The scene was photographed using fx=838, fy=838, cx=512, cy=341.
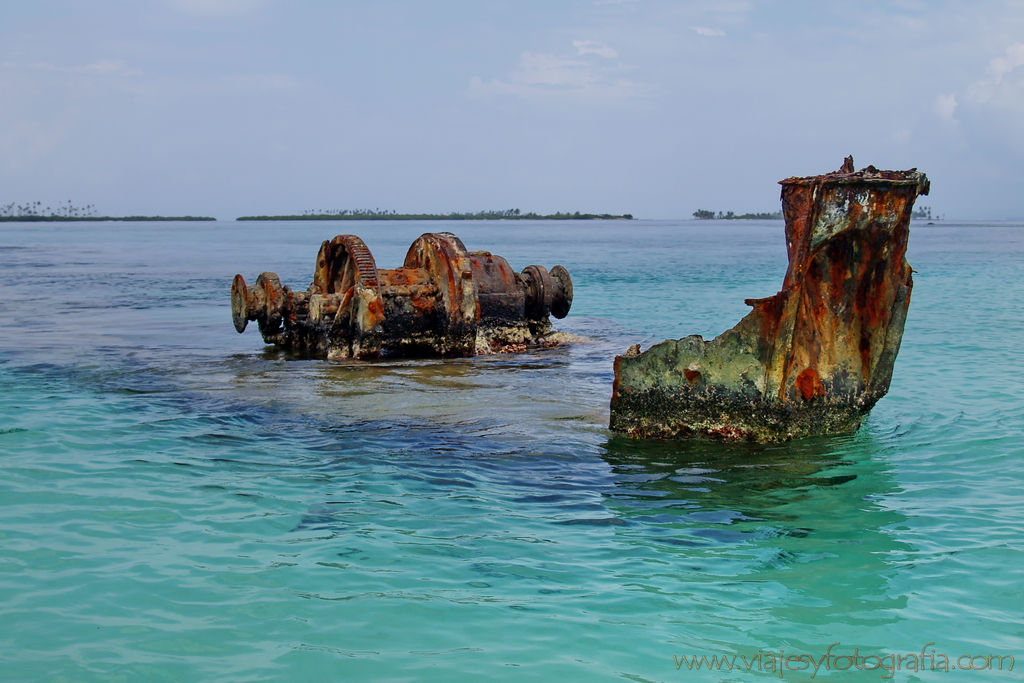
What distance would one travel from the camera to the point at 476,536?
368cm

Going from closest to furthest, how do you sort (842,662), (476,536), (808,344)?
(842,662) < (476,536) < (808,344)

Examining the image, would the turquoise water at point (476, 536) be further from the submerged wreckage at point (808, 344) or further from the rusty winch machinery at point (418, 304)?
the rusty winch machinery at point (418, 304)

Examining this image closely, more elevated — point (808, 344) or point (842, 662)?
point (808, 344)

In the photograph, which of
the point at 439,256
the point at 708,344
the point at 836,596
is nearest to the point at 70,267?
the point at 439,256

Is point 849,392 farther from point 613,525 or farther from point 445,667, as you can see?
point 445,667

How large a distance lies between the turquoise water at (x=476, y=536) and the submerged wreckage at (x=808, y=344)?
193 mm

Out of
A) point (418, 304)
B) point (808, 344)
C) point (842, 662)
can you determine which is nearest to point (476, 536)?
point (842, 662)

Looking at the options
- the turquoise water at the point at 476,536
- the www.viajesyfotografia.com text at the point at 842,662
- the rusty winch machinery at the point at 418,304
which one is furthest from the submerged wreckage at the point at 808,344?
the rusty winch machinery at the point at 418,304

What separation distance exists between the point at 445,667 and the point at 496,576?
62cm

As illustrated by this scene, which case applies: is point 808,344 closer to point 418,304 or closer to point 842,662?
point 842,662

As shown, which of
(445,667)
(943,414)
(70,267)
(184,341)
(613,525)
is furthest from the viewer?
(70,267)

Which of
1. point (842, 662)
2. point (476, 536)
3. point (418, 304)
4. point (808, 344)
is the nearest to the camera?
point (842, 662)

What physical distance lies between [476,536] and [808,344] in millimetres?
2312

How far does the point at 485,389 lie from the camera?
23.7ft
